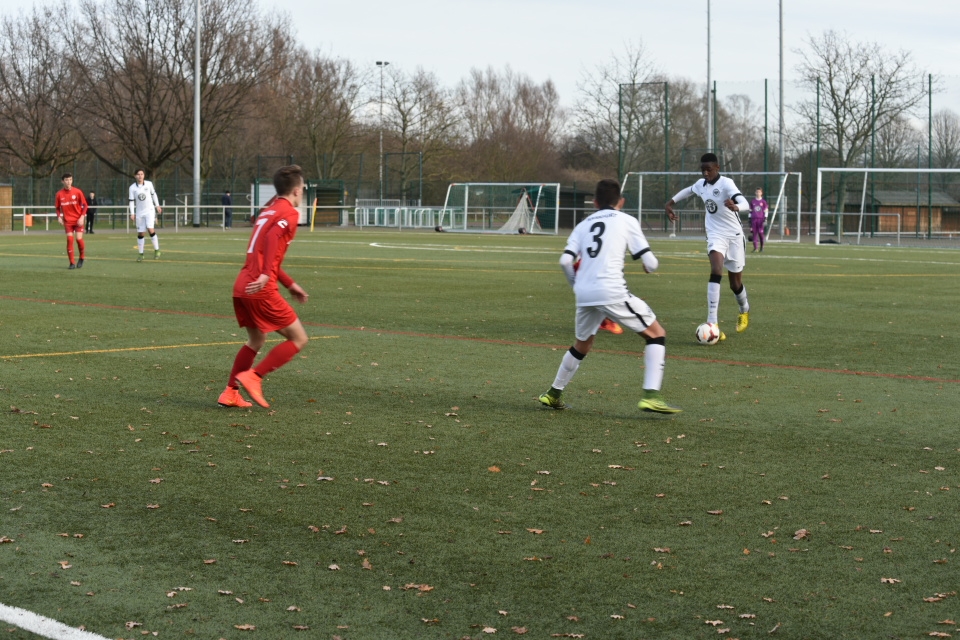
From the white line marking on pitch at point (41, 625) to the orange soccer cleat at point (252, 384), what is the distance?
415 centimetres

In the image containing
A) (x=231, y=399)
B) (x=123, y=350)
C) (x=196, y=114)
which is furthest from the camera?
(x=196, y=114)

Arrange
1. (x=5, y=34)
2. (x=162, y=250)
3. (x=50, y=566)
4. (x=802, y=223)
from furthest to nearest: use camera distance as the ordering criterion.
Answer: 1. (x=5, y=34)
2. (x=802, y=223)
3. (x=162, y=250)
4. (x=50, y=566)

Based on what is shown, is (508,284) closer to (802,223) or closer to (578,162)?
(802,223)

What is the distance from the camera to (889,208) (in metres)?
48.8

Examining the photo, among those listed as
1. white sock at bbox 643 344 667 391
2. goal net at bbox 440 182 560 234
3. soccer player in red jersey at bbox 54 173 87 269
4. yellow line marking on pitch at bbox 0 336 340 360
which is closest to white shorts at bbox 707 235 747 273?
yellow line marking on pitch at bbox 0 336 340 360

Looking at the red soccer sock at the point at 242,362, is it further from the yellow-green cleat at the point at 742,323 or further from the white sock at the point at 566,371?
the yellow-green cleat at the point at 742,323

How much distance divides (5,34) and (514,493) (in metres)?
62.4

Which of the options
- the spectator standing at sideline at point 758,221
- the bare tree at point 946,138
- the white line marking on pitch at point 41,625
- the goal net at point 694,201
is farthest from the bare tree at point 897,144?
the white line marking on pitch at point 41,625

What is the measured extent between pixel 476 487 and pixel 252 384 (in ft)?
9.06

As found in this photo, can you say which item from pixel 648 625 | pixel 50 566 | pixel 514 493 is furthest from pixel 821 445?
pixel 50 566

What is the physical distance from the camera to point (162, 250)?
107 ft

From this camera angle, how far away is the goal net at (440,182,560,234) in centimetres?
5425

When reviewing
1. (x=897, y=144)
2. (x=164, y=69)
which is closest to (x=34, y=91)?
(x=164, y=69)

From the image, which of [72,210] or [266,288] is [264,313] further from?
[72,210]
